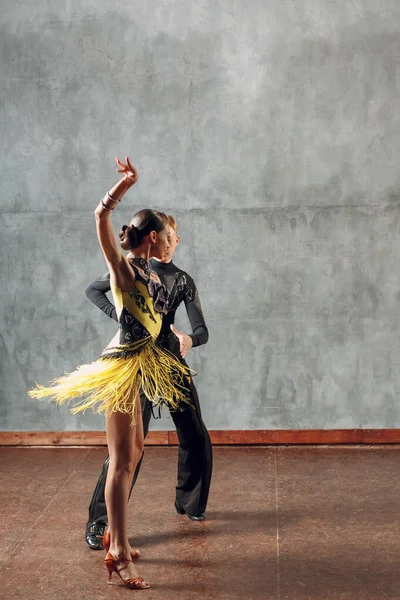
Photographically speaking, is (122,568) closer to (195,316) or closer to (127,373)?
(127,373)

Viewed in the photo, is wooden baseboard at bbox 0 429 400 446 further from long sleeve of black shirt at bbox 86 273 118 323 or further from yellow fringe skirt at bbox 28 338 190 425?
yellow fringe skirt at bbox 28 338 190 425

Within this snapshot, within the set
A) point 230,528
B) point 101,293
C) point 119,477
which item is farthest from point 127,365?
point 230,528

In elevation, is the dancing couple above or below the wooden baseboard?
above

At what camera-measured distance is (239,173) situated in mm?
5977

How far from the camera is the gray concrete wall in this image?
588 cm

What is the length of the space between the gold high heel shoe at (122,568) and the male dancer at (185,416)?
23.0 inches

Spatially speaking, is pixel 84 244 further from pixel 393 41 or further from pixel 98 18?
pixel 393 41

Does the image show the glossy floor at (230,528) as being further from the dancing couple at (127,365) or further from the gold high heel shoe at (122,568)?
the dancing couple at (127,365)

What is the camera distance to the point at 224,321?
238 inches

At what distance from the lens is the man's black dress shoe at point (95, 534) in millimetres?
4320

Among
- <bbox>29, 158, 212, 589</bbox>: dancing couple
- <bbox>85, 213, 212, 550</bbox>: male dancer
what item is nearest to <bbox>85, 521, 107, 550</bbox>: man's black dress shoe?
<bbox>85, 213, 212, 550</bbox>: male dancer

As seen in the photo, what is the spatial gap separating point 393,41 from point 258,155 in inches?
43.0

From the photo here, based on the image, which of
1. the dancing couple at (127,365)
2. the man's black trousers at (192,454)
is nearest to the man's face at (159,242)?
the dancing couple at (127,365)

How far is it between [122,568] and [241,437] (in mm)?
2355
